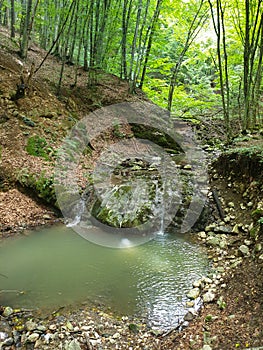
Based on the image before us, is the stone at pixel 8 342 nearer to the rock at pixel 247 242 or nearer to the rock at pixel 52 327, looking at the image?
the rock at pixel 52 327

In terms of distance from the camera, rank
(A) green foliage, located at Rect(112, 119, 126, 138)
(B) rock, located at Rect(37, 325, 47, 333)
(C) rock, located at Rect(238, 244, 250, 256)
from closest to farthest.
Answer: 1. (B) rock, located at Rect(37, 325, 47, 333)
2. (C) rock, located at Rect(238, 244, 250, 256)
3. (A) green foliage, located at Rect(112, 119, 126, 138)

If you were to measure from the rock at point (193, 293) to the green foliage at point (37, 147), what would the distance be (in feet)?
15.7

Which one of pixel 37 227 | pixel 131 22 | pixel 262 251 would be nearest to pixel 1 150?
pixel 37 227

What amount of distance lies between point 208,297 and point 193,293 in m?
0.21

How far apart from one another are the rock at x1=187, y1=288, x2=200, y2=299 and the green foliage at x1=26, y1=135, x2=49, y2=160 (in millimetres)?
4791

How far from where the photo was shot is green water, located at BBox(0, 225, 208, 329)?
11.3 feet

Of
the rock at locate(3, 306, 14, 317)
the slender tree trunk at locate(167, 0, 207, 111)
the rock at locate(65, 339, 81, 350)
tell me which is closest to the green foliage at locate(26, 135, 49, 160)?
the rock at locate(3, 306, 14, 317)

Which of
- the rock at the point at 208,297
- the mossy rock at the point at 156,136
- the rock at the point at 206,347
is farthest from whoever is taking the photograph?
the mossy rock at the point at 156,136

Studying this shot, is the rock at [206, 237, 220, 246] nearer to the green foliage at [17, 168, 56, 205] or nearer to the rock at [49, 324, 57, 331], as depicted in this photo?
the rock at [49, 324, 57, 331]

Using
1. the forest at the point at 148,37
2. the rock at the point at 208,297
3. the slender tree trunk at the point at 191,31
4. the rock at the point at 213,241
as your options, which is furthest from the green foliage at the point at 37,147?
the slender tree trunk at the point at 191,31

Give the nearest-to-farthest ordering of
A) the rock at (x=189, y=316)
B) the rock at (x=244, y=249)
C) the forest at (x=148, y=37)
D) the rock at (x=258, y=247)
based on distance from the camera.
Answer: the rock at (x=189, y=316), the rock at (x=258, y=247), the rock at (x=244, y=249), the forest at (x=148, y=37)

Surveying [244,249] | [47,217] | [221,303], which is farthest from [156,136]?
[221,303]

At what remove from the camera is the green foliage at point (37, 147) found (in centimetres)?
682

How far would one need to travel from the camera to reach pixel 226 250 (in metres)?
4.56
